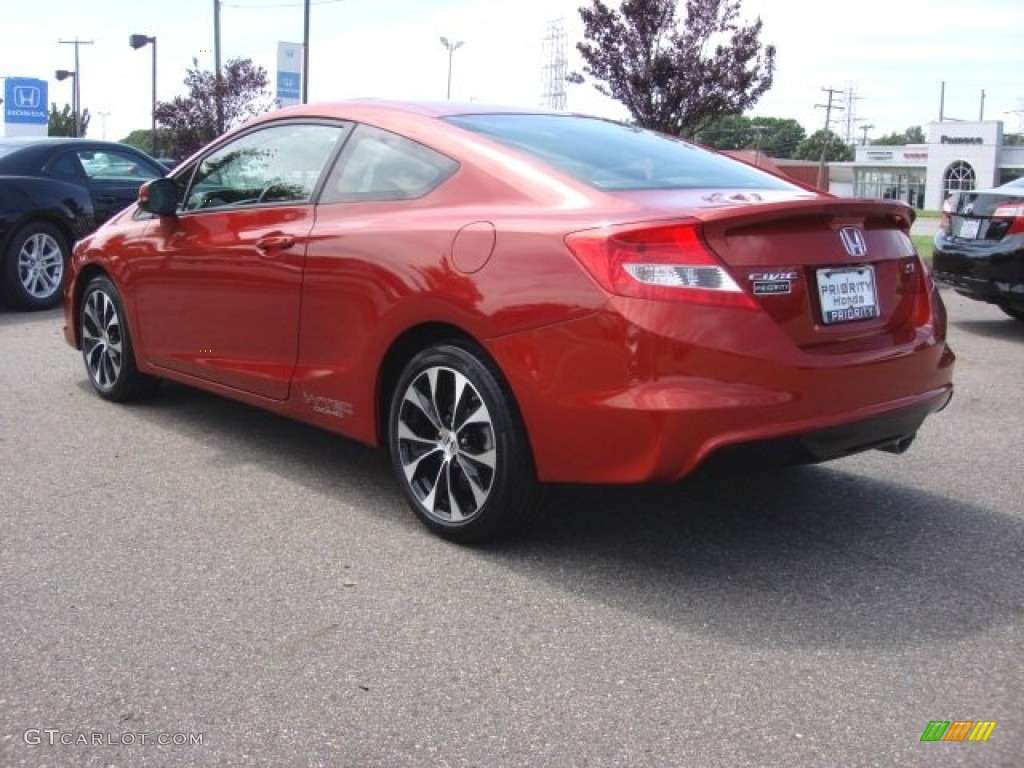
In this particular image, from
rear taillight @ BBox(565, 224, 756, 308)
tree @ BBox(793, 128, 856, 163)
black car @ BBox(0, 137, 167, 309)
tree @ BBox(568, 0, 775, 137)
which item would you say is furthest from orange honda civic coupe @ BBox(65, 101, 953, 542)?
tree @ BBox(793, 128, 856, 163)

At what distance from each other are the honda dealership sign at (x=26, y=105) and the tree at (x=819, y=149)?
9433cm

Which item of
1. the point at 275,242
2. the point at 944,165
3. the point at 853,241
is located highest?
the point at 944,165

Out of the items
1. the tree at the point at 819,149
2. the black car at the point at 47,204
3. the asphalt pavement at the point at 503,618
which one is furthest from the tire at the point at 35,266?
the tree at the point at 819,149

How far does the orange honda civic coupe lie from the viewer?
3195mm

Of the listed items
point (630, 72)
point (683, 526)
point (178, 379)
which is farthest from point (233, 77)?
point (683, 526)

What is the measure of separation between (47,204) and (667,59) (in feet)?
33.2

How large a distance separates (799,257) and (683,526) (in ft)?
3.75

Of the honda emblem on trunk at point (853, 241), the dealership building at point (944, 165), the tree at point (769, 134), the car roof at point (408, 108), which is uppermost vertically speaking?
the tree at point (769, 134)

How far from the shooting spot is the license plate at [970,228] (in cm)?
867

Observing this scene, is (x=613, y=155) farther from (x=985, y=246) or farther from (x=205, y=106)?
(x=205, y=106)

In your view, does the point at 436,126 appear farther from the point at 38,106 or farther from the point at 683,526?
the point at 38,106

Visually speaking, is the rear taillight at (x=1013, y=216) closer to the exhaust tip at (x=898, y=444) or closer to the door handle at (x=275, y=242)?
the exhaust tip at (x=898, y=444)

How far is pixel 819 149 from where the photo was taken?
126125 mm

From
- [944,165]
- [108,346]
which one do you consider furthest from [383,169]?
[944,165]
